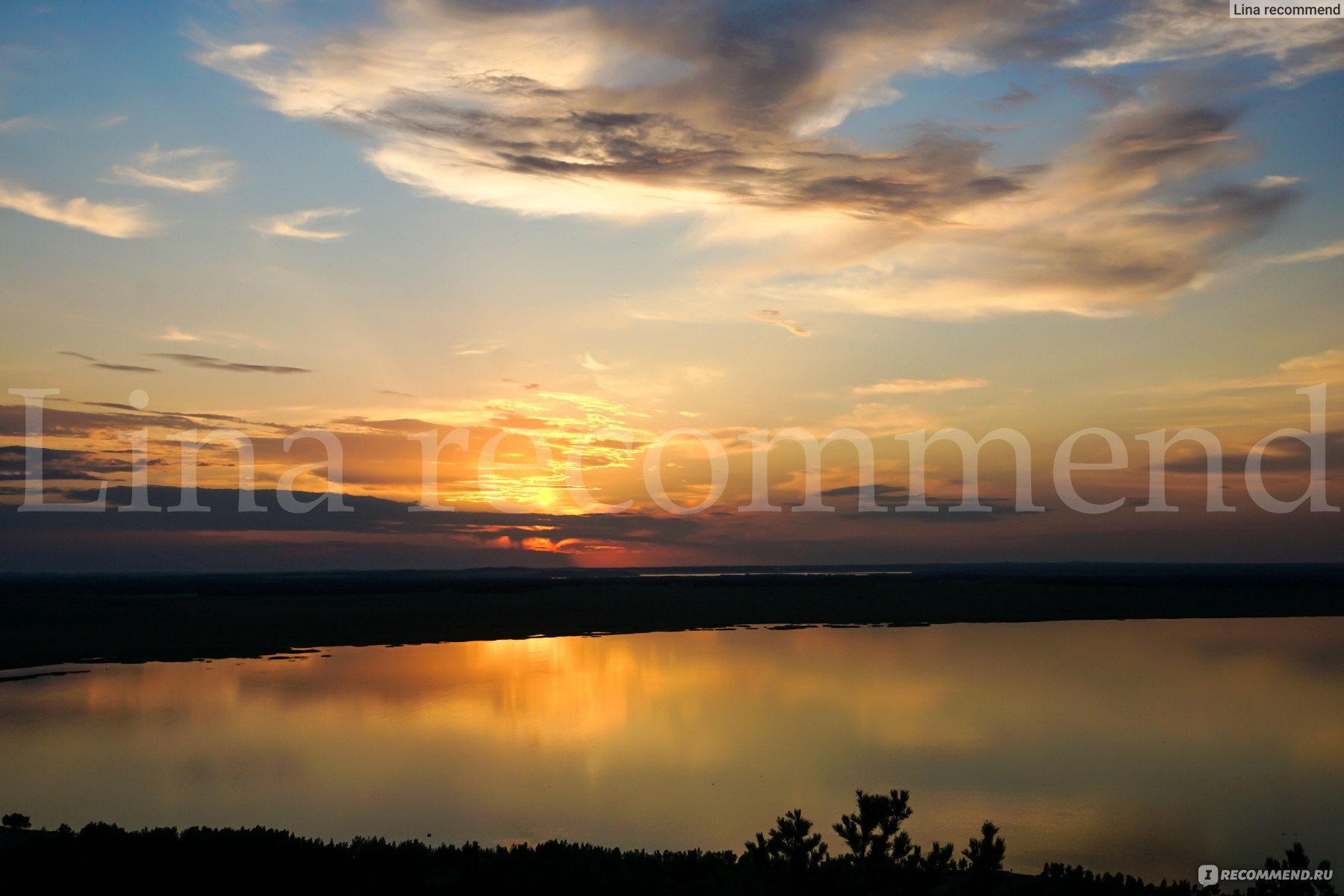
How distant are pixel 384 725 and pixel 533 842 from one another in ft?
33.7

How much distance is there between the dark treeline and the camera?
435 inches

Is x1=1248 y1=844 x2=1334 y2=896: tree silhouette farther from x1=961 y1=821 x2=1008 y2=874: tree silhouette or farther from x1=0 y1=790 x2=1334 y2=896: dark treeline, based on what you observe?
x1=961 y1=821 x2=1008 y2=874: tree silhouette

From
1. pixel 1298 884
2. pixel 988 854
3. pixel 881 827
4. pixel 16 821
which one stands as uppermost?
pixel 1298 884

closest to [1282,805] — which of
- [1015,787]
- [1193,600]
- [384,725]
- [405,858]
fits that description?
[1015,787]

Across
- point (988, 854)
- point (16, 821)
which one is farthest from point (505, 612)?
point (988, 854)

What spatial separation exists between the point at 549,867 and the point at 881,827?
13.3 ft

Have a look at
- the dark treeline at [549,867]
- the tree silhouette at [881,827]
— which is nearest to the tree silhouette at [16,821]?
the dark treeline at [549,867]

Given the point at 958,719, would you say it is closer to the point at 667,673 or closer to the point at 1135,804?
the point at 1135,804

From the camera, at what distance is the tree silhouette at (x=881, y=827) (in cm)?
1152

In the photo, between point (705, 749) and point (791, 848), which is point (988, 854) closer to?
point (791, 848)

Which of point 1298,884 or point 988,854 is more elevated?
point 1298,884

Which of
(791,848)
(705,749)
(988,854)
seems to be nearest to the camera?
(988,854)

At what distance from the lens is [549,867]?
38.7ft

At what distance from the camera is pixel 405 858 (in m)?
12.2
